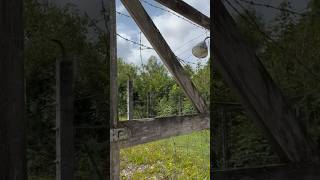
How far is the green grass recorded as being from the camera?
25.9 ft

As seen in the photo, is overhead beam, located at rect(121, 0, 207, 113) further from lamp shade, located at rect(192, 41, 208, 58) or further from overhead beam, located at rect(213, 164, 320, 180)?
overhead beam, located at rect(213, 164, 320, 180)

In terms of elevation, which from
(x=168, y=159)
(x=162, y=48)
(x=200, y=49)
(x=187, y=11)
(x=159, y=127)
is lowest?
(x=168, y=159)

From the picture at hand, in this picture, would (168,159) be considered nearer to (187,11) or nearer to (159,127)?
(159,127)

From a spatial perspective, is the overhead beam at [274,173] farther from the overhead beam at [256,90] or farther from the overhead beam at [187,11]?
the overhead beam at [187,11]

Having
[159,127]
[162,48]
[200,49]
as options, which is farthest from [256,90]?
[200,49]

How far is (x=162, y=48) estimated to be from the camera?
15.0 ft

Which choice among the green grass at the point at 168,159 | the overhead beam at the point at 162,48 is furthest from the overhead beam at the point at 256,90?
the green grass at the point at 168,159

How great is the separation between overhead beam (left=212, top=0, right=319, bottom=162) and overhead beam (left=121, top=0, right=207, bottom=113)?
263 centimetres

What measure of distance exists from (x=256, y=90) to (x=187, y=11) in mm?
3241

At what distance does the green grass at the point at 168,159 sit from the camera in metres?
7.89

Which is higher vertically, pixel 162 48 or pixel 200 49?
pixel 200 49

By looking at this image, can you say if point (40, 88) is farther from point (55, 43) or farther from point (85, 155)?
point (85, 155)

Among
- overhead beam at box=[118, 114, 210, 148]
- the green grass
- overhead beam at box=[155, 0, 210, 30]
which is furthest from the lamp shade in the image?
the green grass

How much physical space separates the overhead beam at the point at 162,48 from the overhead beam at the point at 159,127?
0.23 metres
